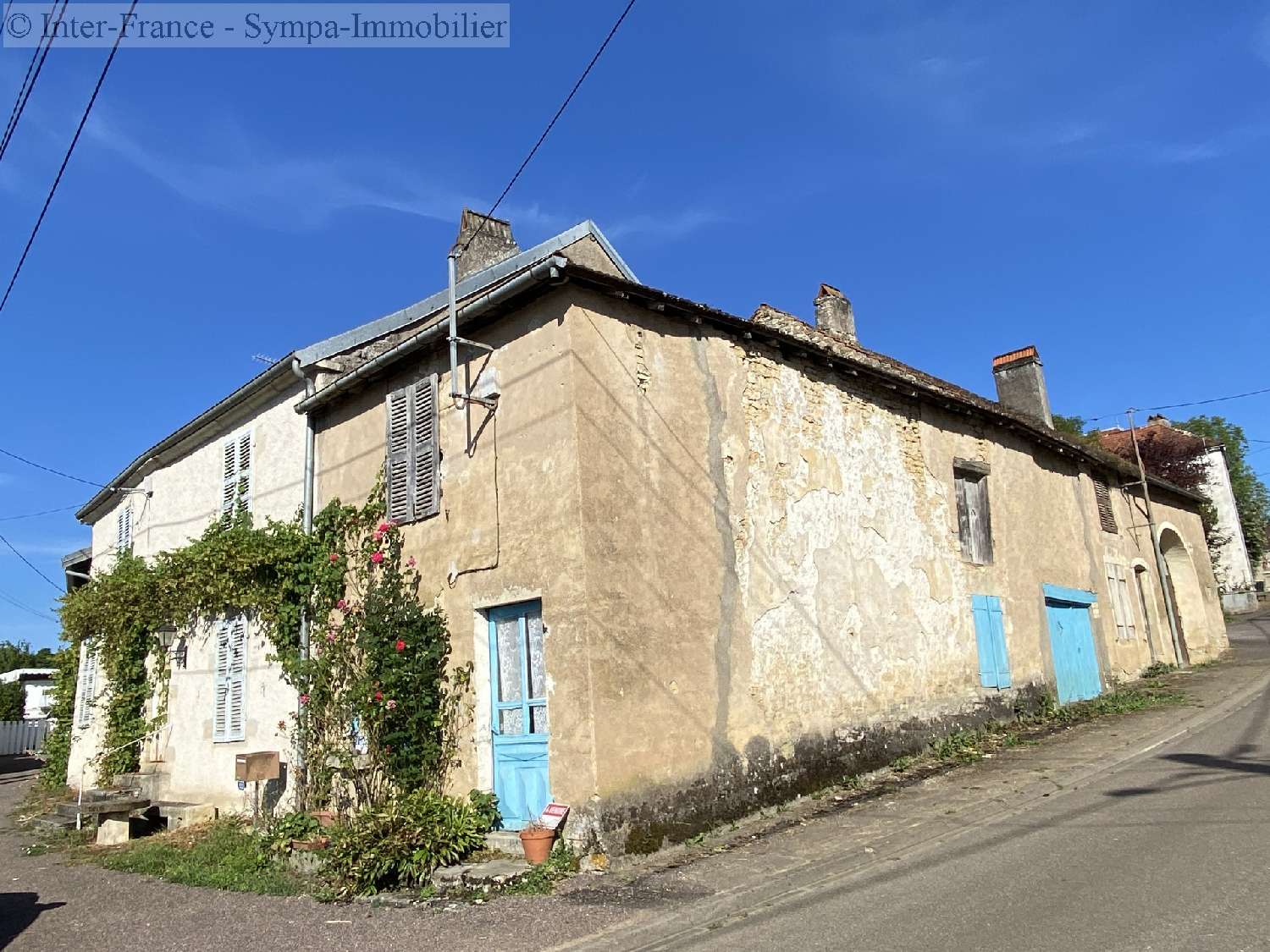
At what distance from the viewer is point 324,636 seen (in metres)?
10.0

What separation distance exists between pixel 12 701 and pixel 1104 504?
3798 cm

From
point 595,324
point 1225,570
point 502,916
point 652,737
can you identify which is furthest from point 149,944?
point 1225,570

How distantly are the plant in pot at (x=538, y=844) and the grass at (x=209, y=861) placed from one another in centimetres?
203

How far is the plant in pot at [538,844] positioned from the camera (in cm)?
683

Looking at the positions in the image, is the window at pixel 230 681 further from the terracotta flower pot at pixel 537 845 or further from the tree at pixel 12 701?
the tree at pixel 12 701

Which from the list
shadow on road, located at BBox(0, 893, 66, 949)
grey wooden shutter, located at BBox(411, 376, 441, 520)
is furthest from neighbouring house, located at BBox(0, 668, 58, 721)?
grey wooden shutter, located at BBox(411, 376, 441, 520)

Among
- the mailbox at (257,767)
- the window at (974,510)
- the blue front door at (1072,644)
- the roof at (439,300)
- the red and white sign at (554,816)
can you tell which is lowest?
the red and white sign at (554,816)

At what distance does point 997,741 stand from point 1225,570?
33351 mm

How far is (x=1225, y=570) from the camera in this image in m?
37.2

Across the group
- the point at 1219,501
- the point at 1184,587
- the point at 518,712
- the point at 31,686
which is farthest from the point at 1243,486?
the point at 31,686

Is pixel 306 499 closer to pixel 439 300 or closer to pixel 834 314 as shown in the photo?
pixel 439 300

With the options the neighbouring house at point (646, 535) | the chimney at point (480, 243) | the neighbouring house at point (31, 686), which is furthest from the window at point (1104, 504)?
the neighbouring house at point (31, 686)

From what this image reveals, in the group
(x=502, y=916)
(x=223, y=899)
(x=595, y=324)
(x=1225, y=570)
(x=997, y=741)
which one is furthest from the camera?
(x=1225, y=570)

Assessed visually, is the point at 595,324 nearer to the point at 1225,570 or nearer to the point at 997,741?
the point at 997,741
